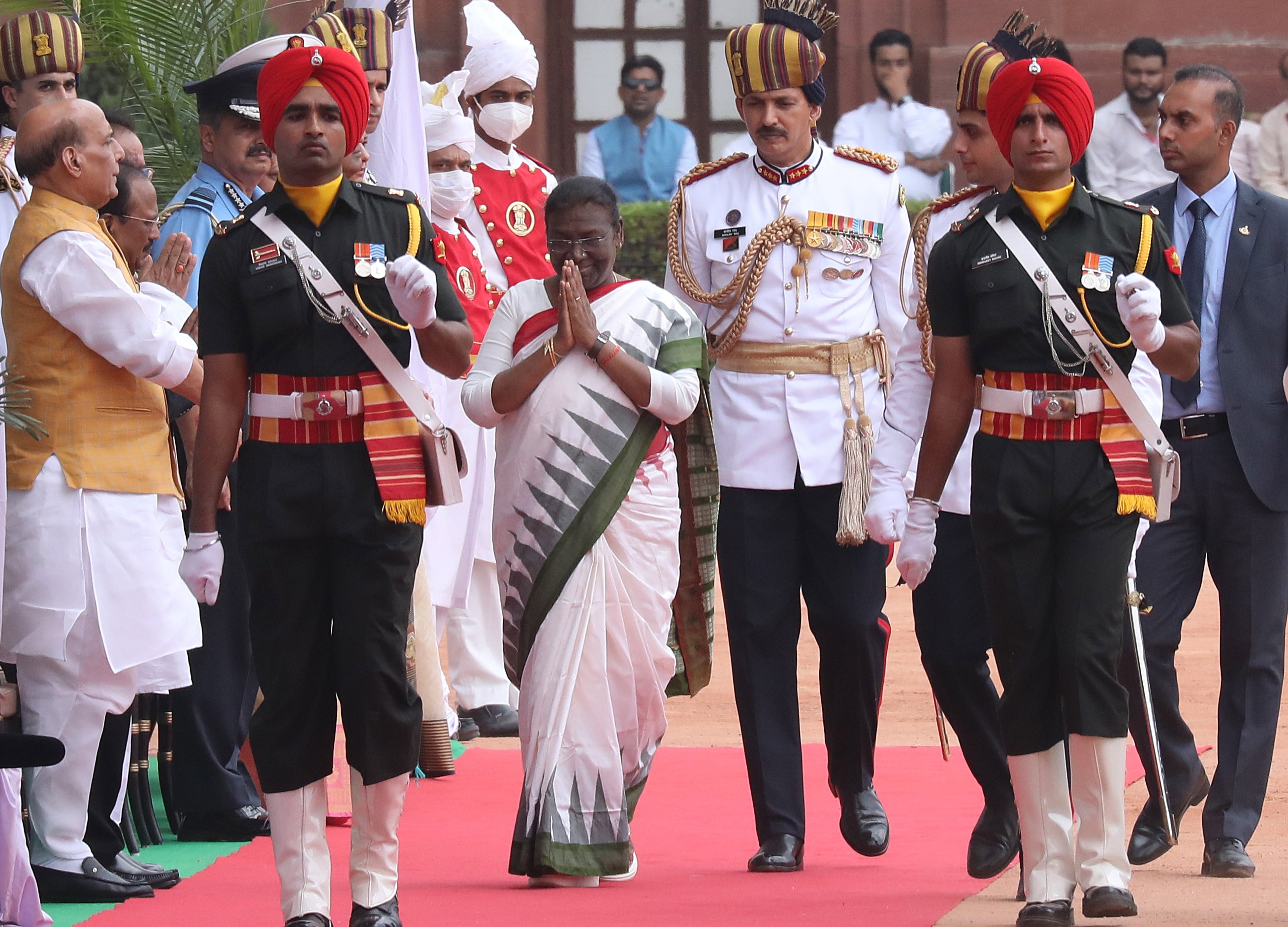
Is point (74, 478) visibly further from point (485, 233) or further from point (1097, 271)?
point (485, 233)

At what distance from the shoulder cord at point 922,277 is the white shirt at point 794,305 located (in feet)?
0.54

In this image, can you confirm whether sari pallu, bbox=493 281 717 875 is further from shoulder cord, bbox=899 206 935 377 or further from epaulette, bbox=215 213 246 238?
epaulette, bbox=215 213 246 238

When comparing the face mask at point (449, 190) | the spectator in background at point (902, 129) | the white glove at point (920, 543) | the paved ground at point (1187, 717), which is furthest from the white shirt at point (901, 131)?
the white glove at point (920, 543)

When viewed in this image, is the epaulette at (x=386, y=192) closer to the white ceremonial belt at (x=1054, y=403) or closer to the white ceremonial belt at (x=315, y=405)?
the white ceremonial belt at (x=315, y=405)

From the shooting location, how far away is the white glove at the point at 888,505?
6352mm

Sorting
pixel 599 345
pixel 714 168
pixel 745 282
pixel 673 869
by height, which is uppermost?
pixel 714 168

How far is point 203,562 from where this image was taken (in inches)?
217

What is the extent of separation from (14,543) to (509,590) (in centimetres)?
136

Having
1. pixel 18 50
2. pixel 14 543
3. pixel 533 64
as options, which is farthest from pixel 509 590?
pixel 533 64

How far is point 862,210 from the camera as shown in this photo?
273 inches

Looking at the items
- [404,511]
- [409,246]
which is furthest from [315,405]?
[409,246]

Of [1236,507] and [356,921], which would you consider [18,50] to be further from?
[1236,507]

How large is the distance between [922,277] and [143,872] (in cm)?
278

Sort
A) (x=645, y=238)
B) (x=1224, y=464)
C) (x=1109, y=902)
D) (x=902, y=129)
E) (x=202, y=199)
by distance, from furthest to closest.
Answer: (x=645, y=238) < (x=902, y=129) < (x=202, y=199) < (x=1224, y=464) < (x=1109, y=902)
